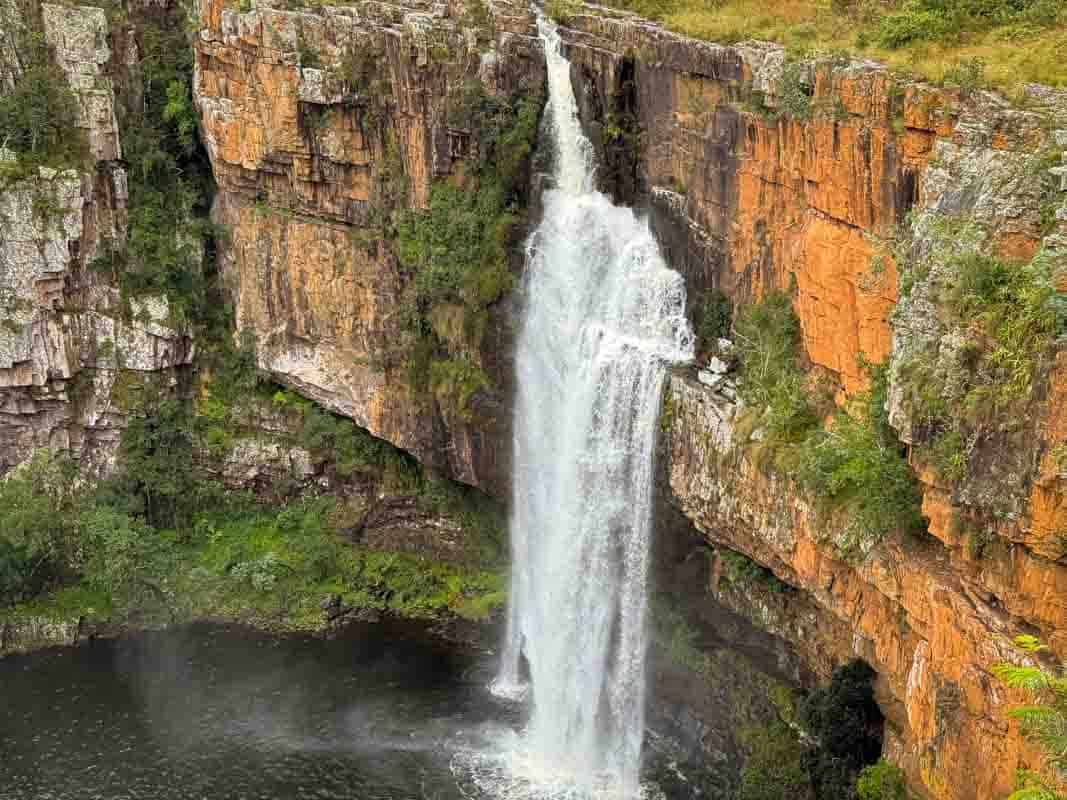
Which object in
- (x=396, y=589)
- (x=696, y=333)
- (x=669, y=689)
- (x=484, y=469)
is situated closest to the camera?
(x=696, y=333)

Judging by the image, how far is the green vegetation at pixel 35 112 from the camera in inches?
1534

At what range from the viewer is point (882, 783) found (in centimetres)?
2444

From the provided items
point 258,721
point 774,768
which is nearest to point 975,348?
point 774,768

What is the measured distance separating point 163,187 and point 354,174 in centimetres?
821

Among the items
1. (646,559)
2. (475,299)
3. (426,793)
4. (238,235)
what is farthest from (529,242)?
(426,793)

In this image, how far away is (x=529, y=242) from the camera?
3456 centimetres

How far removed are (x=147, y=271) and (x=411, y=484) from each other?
10.4 m

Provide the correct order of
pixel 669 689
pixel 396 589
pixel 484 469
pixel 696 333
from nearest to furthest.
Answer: pixel 696 333
pixel 669 689
pixel 484 469
pixel 396 589

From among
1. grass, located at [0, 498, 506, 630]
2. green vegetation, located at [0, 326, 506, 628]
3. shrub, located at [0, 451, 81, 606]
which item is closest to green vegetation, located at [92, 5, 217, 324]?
green vegetation, located at [0, 326, 506, 628]

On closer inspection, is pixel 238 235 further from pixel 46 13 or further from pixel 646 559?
pixel 646 559

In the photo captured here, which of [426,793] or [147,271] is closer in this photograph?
[426,793]

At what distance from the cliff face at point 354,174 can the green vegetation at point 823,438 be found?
8.69m

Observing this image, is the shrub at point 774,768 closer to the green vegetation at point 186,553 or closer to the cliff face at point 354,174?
the cliff face at point 354,174

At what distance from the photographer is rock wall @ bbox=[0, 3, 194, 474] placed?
3916 cm
